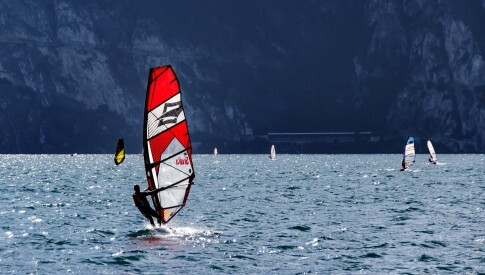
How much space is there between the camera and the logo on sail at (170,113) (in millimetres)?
42469

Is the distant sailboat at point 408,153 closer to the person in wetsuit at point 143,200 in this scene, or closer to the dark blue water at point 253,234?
the dark blue water at point 253,234

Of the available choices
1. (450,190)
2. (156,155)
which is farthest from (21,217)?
(450,190)

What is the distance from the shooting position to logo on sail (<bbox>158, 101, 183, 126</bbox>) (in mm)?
42469

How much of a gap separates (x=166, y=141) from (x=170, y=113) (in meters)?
1.32

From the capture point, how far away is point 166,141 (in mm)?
42875

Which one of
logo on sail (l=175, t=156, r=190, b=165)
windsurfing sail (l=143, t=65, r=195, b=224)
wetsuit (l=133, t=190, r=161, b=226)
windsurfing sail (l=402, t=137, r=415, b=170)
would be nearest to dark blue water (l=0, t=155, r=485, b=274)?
wetsuit (l=133, t=190, r=161, b=226)

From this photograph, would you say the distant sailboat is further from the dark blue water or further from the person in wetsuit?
the person in wetsuit

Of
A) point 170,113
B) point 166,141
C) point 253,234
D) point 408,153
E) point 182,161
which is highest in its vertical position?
point 170,113

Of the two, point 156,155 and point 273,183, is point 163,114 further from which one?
point 273,183

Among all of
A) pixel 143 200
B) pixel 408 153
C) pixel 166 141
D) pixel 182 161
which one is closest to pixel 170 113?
pixel 166 141

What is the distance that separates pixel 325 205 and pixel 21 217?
20.9 metres

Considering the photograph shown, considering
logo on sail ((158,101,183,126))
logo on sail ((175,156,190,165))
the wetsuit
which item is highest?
logo on sail ((158,101,183,126))

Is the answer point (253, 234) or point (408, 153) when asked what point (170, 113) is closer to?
point (253, 234)

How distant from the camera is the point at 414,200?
69062 mm
